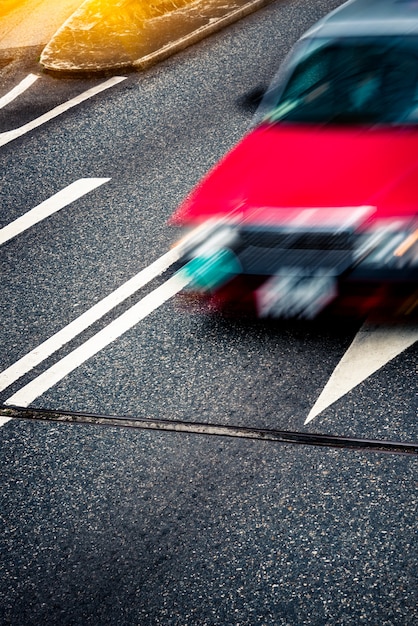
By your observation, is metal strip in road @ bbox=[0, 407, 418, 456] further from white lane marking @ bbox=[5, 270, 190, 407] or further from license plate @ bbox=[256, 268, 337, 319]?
license plate @ bbox=[256, 268, 337, 319]

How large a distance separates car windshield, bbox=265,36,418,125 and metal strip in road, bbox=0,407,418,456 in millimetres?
2281

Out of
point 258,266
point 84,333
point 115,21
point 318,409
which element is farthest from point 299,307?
point 115,21

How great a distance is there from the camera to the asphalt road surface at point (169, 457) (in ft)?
12.5

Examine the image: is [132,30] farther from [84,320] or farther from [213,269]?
[213,269]

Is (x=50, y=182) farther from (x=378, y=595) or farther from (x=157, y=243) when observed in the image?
(x=378, y=595)

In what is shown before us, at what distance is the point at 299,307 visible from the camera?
533 cm

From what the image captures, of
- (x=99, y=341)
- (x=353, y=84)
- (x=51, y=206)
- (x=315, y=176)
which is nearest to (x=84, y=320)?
(x=99, y=341)

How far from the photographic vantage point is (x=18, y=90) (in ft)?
35.1

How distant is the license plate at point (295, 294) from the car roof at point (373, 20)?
217cm

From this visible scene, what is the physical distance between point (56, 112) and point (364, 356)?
6.09 m

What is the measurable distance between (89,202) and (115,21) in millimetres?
5758

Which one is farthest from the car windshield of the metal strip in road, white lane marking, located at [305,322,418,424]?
the metal strip in road

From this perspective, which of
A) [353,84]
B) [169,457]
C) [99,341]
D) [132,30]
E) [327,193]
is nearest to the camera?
[169,457]

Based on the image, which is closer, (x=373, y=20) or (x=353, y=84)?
(x=353, y=84)
